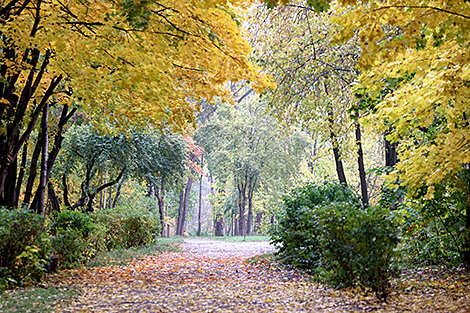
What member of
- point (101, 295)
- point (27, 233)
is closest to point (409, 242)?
point (101, 295)

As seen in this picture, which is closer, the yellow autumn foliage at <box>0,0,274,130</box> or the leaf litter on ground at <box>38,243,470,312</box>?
the leaf litter on ground at <box>38,243,470,312</box>

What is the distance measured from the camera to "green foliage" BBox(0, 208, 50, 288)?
5.06 m

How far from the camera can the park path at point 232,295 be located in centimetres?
402

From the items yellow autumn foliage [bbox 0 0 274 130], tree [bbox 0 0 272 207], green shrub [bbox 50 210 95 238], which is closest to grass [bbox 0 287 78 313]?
tree [bbox 0 0 272 207]

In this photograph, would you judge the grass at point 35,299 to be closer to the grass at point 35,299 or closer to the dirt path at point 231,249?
the grass at point 35,299

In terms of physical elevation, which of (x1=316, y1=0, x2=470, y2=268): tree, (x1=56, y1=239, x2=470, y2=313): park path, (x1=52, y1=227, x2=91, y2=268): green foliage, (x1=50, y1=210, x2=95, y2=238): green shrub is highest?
(x1=316, y1=0, x2=470, y2=268): tree

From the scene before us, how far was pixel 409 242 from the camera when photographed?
6363mm

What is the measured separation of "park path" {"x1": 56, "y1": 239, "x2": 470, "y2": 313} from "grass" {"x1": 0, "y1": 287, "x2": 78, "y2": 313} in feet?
0.50

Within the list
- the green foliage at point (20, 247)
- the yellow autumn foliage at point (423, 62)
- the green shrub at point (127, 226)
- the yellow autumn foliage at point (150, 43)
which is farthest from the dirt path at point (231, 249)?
the yellow autumn foliage at point (423, 62)

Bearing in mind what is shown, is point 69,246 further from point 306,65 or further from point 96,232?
point 306,65

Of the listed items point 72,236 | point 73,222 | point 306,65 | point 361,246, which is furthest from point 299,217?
point 73,222

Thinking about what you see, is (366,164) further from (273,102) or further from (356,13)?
(356,13)

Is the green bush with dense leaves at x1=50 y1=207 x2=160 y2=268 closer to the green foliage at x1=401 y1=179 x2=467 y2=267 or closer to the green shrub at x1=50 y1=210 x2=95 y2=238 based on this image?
the green shrub at x1=50 y1=210 x2=95 y2=238

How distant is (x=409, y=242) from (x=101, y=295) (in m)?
5.13
